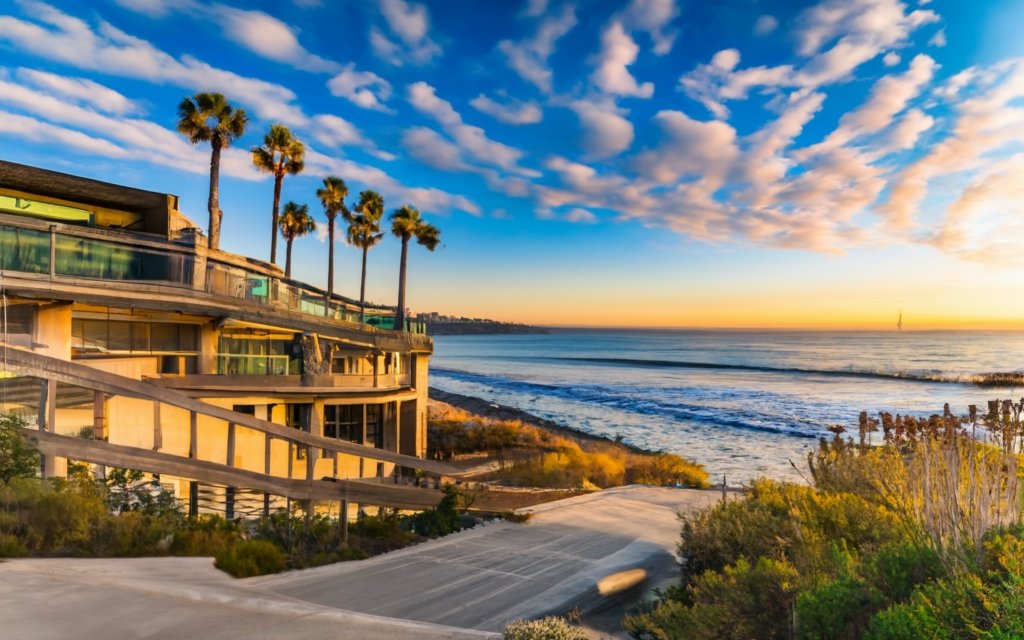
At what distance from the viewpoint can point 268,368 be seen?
61.2 feet

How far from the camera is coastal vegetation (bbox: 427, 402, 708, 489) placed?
23.5 metres

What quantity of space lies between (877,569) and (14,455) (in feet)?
34.7

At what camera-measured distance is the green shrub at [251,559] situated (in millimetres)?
7457

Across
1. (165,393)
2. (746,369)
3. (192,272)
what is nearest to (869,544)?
(165,393)

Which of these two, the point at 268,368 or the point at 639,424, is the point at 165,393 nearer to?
the point at 268,368

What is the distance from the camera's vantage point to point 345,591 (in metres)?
7.34

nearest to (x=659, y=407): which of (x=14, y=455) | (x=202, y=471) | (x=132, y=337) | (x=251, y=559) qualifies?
(x=132, y=337)

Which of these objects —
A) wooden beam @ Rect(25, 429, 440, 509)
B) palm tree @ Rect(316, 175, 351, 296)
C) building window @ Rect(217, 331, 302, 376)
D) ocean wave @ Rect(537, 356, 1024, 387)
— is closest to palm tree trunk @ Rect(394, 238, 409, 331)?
palm tree @ Rect(316, 175, 351, 296)

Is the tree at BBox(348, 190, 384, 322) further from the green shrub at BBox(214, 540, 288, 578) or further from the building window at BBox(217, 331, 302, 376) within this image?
the green shrub at BBox(214, 540, 288, 578)

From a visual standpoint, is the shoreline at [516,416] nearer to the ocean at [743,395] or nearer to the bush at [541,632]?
the ocean at [743,395]

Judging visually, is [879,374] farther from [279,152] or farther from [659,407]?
[279,152]

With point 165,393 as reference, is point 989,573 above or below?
below

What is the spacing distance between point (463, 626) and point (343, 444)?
481 cm

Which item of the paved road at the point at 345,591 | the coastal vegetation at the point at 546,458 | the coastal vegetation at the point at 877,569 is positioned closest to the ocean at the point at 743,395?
the coastal vegetation at the point at 546,458
